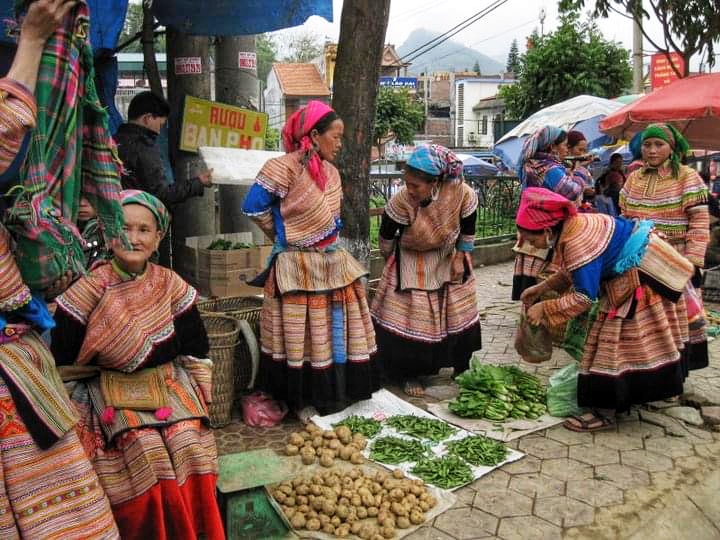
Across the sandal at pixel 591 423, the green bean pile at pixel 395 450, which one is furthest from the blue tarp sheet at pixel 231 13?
the sandal at pixel 591 423

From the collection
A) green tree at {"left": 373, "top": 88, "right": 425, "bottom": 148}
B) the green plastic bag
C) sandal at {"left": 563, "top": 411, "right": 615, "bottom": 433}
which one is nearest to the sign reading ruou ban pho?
the green plastic bag

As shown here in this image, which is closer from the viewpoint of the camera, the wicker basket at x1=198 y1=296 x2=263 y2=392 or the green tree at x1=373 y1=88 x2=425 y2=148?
the wicker basket at x1=198 y1=296 x2=263 y2=392

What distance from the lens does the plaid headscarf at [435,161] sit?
452cm

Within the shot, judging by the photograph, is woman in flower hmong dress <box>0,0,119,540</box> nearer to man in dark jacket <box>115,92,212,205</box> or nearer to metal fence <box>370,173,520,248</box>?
man in dark jacket <box>115,92,212,205</box>

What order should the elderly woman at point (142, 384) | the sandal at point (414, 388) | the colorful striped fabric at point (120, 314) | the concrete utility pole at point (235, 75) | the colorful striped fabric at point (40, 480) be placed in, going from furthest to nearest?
the concrete utility pole at point (235, 75) → the sandal at point (414, 388) → the colorful striped fabric at point (120, 314) → the elderly woman at point (142, 384) → the colorful striped fabric at point (40, 480)

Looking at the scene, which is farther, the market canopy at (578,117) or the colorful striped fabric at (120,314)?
the market canopy at (578,117)

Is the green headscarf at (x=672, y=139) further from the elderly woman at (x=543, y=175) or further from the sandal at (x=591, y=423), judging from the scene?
the sandal at (x=591, y=423)

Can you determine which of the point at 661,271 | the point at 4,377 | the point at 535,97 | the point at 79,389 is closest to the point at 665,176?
the point at 661,271

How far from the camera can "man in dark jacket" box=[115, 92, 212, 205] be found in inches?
184

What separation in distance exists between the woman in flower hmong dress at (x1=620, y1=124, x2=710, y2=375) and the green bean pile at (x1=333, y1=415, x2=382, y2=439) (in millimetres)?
2401

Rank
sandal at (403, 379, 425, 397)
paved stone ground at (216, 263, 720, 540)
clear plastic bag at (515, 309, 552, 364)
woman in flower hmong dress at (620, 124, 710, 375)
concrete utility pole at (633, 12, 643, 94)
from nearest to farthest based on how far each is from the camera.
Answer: paved stone ground at (216, 263, 720, 540) < clear plastic bag at (515, 309, 552, 364) < sandal at (403, 379, 425, 397) < woman in flower hmong dress at (620, 124, 710, 375) < concrete utility pole at (633, 12, 643, 94)

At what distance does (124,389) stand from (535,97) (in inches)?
589

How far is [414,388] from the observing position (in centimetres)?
497

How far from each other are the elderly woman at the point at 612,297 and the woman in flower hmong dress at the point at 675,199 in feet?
3.09
